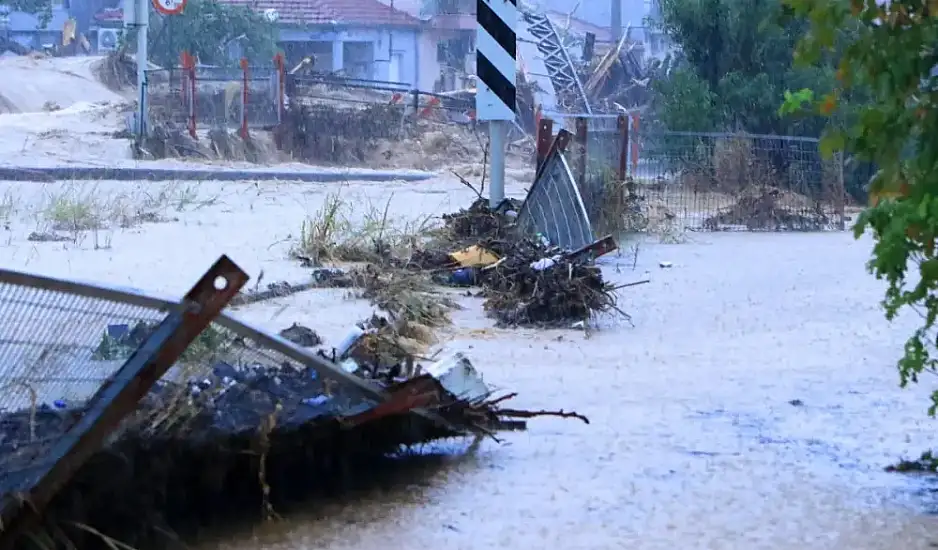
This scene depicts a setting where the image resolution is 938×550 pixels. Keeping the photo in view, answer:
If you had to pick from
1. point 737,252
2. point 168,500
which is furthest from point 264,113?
point 168,500

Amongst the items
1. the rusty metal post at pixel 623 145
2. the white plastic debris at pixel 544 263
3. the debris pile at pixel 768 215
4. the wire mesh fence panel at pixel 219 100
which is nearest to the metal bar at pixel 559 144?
the white plastic debris at pixel 544 263

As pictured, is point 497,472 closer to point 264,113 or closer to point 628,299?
point 628,299

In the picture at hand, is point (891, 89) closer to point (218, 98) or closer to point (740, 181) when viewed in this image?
point (740, 181)

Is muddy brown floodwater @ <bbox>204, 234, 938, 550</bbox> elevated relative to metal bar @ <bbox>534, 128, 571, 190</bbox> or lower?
lower

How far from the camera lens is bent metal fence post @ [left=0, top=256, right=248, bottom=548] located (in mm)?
3340

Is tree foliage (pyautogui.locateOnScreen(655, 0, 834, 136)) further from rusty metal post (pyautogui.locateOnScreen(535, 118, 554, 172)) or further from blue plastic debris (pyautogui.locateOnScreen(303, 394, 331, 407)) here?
blue plastic debris (pyautogui.locateOnScreen(303, 394, 331, 407))

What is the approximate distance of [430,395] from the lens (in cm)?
441

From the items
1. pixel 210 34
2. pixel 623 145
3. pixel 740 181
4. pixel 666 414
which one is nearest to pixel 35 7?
pixel 210 34

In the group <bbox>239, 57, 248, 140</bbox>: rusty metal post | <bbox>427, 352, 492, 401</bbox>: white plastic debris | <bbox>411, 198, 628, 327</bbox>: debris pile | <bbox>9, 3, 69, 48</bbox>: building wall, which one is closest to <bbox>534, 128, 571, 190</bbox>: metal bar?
<bbox>411, 198, 628, 327</bbox>: debris pile

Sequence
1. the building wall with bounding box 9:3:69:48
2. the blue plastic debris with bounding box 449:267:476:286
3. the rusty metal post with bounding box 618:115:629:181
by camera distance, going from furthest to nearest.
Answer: the building wall with bounding box 9:3:69:48 < the rusty metal post with bounding box 618:115:629:181 < the blue plastic debris with bounding box 449:267:476:286

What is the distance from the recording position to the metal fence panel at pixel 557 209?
9469 millimetres

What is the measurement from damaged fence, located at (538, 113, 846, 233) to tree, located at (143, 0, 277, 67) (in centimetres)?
2533

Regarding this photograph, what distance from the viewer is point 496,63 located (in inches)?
412

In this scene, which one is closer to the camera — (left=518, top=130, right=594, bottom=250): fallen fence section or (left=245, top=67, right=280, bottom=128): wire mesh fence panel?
(left=518, top=130, right=594, bottom=250): fallen fence section
